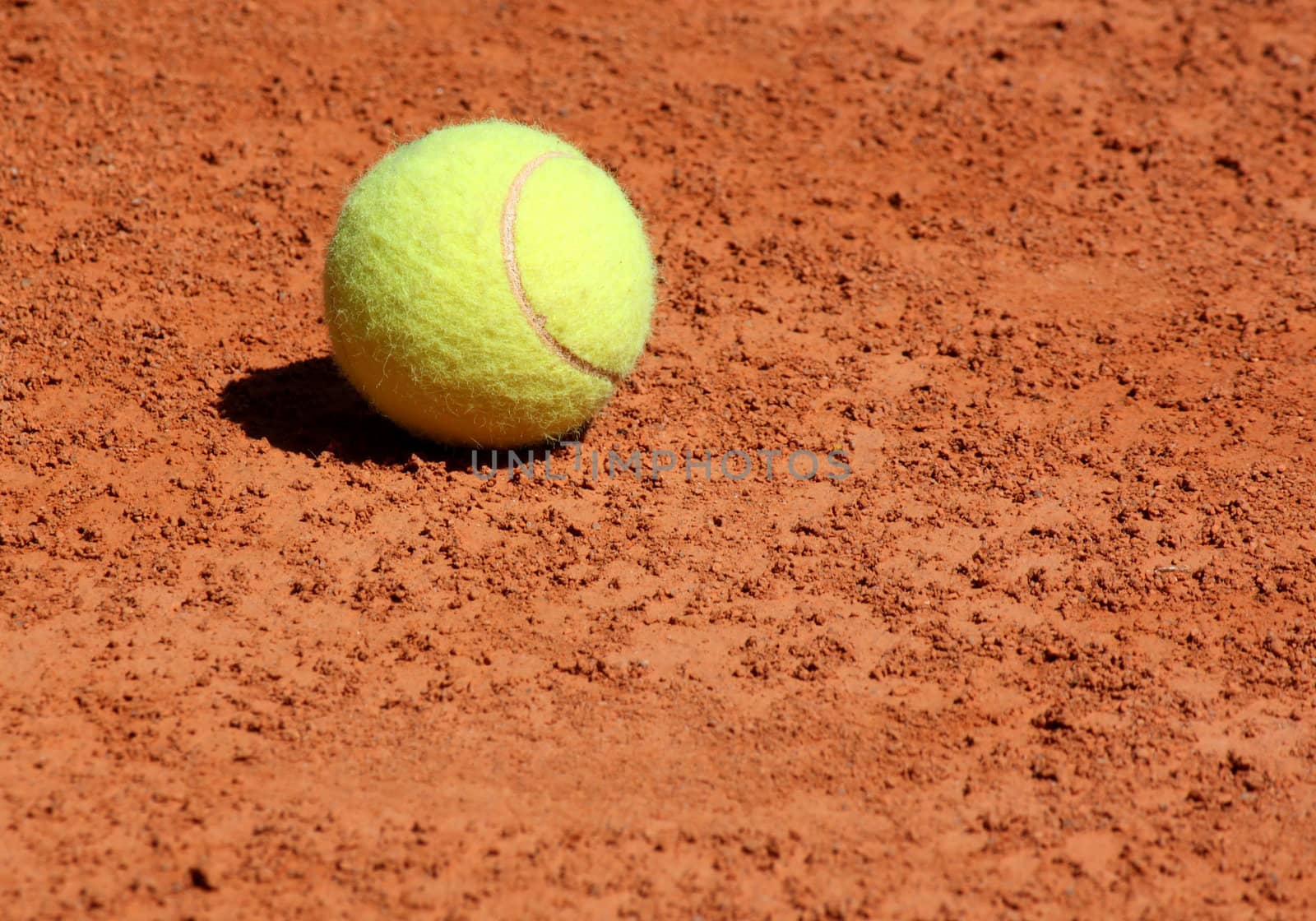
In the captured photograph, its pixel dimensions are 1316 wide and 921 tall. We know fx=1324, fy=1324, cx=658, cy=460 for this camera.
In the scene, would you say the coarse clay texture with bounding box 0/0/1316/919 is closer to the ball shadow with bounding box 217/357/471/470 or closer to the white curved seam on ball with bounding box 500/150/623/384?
the ball shadow with bounding box 217/357/471/470

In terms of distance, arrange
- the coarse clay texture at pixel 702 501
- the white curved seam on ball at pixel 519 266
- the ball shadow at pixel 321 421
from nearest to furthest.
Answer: the coarse clay texture at pixel 702 501, the white curved seam on ball at pixel 519 266, the ball shadow at pixel 321 421

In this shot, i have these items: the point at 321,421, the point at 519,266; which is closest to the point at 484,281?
the point at 519,266

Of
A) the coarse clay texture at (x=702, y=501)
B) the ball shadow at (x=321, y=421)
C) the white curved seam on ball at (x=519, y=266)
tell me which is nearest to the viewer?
the coarse clay texture at (x=702, y=501)

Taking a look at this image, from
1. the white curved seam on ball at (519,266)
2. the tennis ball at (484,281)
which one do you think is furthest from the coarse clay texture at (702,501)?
the white curved seam on ball at (519,266)

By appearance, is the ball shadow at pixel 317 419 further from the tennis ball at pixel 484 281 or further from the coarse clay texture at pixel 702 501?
the tennis ball at pixel 484 281

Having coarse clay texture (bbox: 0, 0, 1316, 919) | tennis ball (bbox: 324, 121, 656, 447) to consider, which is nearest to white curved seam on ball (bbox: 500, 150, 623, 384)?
tennis ball (bbox: 324, 121, 656, 447)

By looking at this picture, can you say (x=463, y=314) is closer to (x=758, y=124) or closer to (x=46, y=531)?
(x=46, y=531)

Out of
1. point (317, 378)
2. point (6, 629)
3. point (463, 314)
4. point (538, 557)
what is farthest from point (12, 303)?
point (538, 557)
